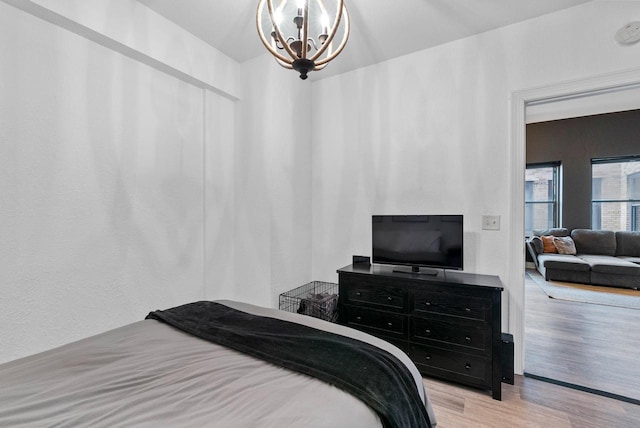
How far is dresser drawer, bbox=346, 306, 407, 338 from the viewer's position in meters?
2.34

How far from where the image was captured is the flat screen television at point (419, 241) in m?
2.36

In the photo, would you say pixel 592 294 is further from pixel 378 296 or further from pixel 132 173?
pixel 132 173

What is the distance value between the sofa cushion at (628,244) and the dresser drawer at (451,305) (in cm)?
535

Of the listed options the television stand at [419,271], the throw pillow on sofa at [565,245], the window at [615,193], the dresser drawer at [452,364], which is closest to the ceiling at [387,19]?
the television stand at [419,271]

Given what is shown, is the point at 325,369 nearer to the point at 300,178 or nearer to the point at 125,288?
the point at 125,288

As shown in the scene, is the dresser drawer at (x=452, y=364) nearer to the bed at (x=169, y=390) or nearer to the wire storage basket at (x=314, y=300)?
the wire storage basket at (x=314, y=300)

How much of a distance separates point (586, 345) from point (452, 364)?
5.42 feet

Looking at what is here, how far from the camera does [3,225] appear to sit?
1626 mm

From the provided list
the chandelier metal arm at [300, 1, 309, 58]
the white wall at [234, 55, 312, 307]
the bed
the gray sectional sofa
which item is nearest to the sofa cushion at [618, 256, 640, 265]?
the gray sectional sofa

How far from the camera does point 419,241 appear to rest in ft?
8.17

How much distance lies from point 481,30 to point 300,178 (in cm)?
204

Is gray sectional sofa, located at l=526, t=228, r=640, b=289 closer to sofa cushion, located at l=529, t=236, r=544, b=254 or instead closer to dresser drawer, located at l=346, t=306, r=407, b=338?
sofa cushion, located at l=529, t=236, r=544, b=254

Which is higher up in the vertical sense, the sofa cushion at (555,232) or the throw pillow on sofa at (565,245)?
the sofa cushion at (555,232)

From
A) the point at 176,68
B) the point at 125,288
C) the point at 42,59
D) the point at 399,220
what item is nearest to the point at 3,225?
the point at 125,288
